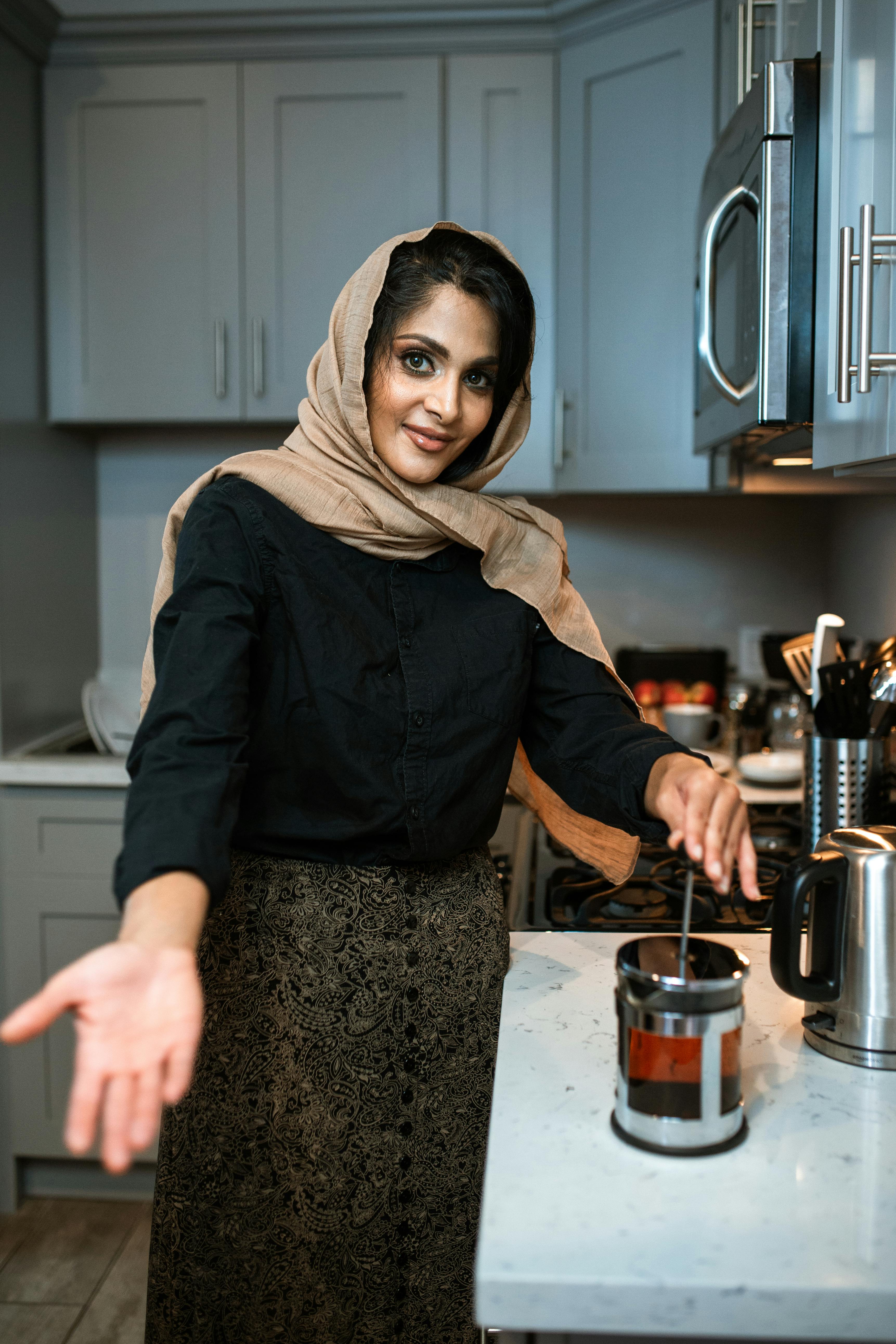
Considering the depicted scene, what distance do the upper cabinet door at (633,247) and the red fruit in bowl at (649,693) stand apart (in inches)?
18.5

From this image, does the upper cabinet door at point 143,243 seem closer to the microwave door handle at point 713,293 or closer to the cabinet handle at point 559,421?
the cabinet handle at point 559,421

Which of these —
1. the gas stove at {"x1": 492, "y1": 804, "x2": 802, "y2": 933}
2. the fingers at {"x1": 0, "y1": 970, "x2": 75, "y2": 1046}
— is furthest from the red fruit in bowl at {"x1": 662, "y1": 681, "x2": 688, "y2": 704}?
the fingers at {"x1": 0, "y1": 970, "x2": 75, "y2": 1046}

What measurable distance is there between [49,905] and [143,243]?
1.45 m

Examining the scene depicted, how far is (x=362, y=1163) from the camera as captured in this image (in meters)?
1.07

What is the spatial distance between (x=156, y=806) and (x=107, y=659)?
2.19 m

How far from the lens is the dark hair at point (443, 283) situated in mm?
1097

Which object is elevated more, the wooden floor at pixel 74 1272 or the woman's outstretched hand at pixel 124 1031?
the woman's outstretched hand at pixel 124 1031

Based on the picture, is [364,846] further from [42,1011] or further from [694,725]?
[694,725]

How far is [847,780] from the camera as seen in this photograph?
→ 4.56 ft

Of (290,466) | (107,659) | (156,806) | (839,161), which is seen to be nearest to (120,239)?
(107,659)

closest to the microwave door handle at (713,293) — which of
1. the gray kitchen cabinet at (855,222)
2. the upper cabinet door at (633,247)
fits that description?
the gray kitchen cabinet at (855,222)

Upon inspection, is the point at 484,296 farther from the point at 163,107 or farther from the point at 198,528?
the point at 163,107

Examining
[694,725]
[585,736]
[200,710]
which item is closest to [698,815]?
[585,736]

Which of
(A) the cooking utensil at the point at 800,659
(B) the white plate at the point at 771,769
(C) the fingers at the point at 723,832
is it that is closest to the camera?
(C) the fingers at the point at 723,832
